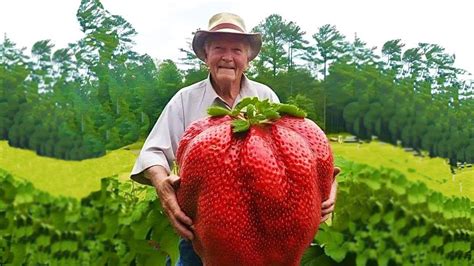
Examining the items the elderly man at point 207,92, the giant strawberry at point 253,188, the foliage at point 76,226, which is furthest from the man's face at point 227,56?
the foliage at point 76,226

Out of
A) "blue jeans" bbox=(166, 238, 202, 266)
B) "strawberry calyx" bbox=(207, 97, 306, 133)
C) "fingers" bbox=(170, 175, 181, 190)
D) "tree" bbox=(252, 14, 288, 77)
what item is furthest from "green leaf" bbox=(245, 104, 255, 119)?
"tree" bbox=(252, 14, 288, 77)

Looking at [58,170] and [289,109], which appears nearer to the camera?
[289,109]

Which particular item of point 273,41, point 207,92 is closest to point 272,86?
point 273,41

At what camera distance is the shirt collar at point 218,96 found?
214 cm

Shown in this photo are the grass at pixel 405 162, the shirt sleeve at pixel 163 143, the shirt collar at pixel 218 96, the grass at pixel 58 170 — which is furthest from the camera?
the grass at pixel 58 170

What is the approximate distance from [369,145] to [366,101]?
1.37ft

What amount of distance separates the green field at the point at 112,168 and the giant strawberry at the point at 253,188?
4.48ft

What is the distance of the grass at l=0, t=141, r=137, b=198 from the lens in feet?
10.5

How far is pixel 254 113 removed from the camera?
143cm

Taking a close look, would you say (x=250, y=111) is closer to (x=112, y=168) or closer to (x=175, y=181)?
(x=175, y=181)

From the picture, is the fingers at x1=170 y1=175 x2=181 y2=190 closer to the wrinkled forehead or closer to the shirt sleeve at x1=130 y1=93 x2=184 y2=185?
the shirt sleeve at x1=130 y1=93 x2=184 y2=185

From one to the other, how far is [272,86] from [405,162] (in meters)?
1.64

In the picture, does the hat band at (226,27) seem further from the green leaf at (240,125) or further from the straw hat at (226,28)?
the green leaf at (240,125)

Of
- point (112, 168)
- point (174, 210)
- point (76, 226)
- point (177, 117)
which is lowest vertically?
point (76, 226)
